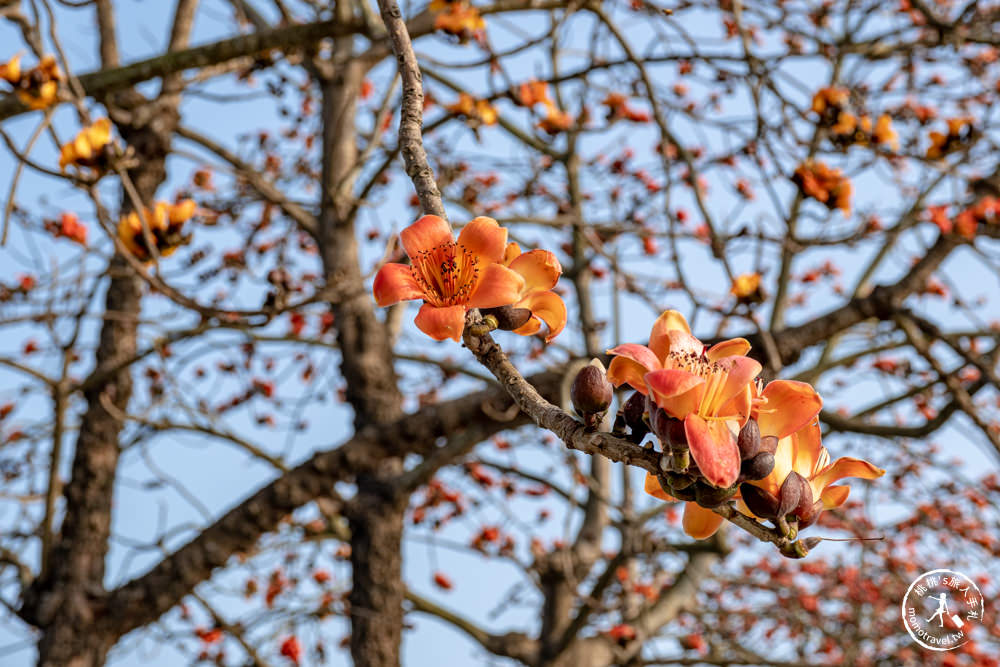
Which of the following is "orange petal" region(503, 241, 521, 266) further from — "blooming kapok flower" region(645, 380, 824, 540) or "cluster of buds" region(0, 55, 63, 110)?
"cluster of buds" region(0, 55, 63, 110)

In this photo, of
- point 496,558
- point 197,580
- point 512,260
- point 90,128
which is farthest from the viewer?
point 496,558

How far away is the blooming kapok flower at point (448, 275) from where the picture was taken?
2.30 feet

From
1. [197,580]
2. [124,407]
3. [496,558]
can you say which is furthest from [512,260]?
[496,558]

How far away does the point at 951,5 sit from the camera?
518 centimetres

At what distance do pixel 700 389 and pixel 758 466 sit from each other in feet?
0.26

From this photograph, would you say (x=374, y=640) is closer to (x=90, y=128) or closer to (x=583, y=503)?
(x=583, y=503)

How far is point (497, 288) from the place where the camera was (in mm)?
711

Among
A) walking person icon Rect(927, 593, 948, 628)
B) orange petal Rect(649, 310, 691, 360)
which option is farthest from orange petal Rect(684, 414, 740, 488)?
walking person icon Rect(927, 593, 948, 628)

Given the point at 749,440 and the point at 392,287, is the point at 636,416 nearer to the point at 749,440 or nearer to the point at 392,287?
the point at 749,440

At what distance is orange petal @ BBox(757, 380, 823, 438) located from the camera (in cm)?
67

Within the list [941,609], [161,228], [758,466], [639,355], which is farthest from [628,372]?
[161,228]

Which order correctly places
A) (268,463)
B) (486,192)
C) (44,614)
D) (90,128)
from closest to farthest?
(90,128) < (44,614) < (268,463) < (486,192)

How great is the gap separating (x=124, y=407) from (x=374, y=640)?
5.59ft

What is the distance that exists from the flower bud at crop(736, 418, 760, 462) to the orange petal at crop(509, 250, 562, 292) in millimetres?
214
